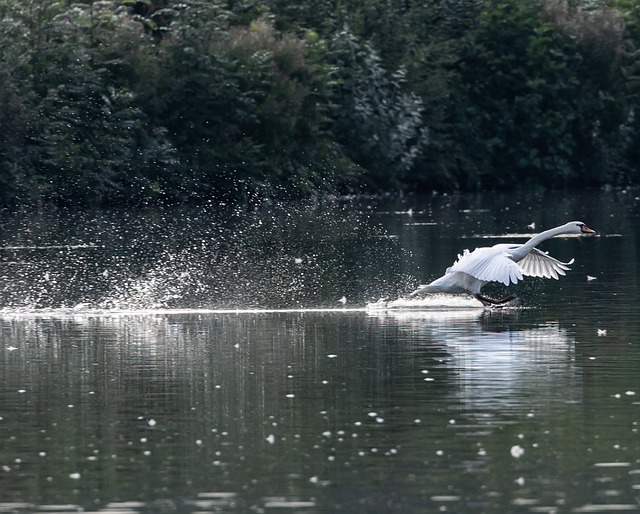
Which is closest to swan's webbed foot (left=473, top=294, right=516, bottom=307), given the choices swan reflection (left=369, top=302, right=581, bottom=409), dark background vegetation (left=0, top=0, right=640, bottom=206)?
swan reflection (left=369, top=302, right=581, bottom=409)

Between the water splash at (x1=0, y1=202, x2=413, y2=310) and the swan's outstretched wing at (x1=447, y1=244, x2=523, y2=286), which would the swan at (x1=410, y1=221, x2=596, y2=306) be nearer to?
the swan's outstretched wing at (x1=447, y1=244, x2=523, y2=286)

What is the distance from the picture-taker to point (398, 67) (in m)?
59.5

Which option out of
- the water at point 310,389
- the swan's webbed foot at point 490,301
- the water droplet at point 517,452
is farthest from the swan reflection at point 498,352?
the water droplet at point 517,452

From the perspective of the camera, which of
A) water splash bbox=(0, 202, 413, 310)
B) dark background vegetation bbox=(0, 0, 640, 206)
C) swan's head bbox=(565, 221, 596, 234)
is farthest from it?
dark background vegetation bbox=(0, 0, 640, 206)

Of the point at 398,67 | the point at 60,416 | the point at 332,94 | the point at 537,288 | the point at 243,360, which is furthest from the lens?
the point at 398,67

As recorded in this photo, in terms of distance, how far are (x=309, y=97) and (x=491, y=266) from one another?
111 ft

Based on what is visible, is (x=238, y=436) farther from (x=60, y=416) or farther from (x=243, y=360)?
(x=243, y=360)

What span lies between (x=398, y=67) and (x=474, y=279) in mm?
38311

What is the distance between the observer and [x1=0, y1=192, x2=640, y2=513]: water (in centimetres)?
1145

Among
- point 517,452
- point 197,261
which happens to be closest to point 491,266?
point 517,452

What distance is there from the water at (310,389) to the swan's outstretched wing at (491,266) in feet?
1.67

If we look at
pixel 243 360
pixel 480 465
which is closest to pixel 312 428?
pixel 480 465

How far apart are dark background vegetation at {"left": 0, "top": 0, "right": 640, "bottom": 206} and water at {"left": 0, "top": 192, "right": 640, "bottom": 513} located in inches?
742

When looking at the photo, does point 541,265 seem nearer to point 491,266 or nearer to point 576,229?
point 576,229
